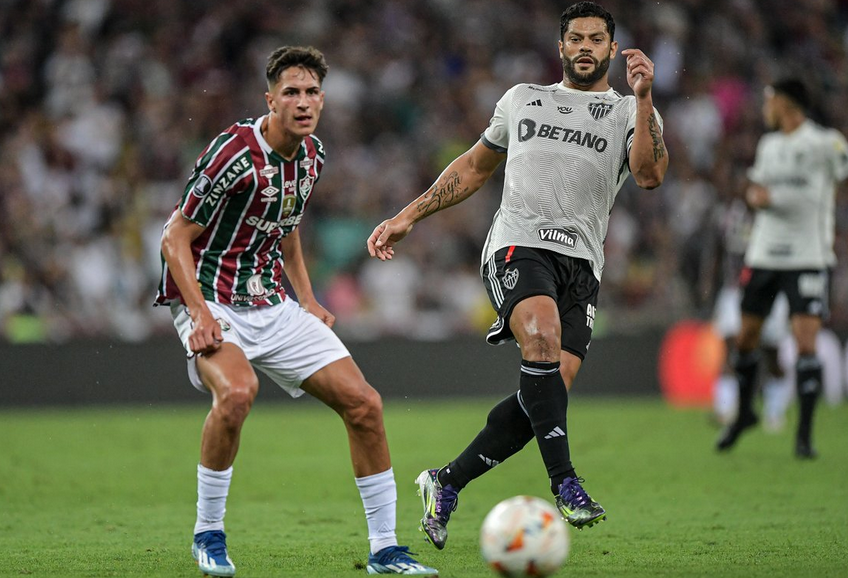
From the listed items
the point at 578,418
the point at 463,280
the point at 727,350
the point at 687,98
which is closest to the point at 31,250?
the point at 463,280

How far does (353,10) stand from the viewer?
1859cm

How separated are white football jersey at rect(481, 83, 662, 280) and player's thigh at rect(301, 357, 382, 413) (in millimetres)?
1073

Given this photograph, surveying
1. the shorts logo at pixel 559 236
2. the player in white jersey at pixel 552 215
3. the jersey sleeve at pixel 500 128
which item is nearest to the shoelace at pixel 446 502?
the player in white jersey at pixel 552 215

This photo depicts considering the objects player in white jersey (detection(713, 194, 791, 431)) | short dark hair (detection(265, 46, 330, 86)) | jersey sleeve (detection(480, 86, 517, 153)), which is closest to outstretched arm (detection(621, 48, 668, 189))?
jersey sleeve (detection(480, 86, 517, 153))

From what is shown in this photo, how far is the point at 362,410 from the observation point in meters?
5.39

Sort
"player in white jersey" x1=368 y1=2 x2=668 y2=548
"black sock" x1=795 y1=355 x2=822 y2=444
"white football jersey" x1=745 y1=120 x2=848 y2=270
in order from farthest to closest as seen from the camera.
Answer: "white football jersey" x1=745 y1=120 x2=848 y2=270, "black sock" x1=795 y1=355 x2=822 y2=444, "player in white jersey" x1=368 y1=2 x2=668 y2=548

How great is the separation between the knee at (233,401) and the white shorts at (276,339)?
0.30 m

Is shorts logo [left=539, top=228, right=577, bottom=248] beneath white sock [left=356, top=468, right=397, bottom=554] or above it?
above

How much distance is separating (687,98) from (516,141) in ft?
41.6

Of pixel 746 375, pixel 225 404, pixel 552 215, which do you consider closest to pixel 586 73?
pixel 552 215

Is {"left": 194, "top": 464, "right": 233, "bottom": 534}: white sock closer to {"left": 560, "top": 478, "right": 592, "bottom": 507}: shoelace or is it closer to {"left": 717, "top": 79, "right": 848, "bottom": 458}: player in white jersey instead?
{"left": 560, "top": 478, "right": 592, "bottom": 507}: shoelace

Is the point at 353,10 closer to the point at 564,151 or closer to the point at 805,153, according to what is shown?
the point at 805,153

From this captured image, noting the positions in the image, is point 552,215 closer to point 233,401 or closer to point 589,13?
point 589,13

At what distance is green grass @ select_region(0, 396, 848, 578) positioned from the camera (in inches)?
221
